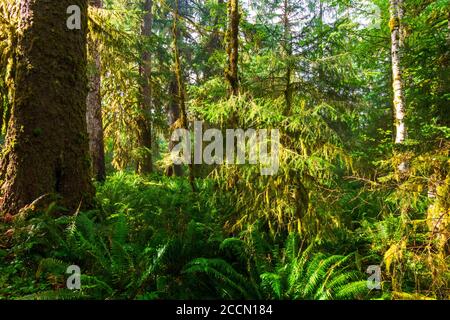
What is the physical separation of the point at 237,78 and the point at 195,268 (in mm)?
3075

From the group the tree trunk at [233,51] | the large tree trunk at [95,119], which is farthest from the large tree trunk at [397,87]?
the large tree trunk at [95,119]

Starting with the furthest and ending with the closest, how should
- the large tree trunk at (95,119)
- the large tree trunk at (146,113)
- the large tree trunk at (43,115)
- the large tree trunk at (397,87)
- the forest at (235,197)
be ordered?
the large tree trunk at (146,113) → the large tree trunk at (95,119) → the large tree trunk at (397,87) → the large tree trunk at (43,115) → the forest at (235,197)

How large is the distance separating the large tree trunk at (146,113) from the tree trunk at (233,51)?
404 cm

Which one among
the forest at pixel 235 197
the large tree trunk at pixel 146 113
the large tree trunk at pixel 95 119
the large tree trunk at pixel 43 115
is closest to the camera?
the forest at pixel 235 197

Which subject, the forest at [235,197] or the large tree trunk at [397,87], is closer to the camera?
the forest at [235,197]

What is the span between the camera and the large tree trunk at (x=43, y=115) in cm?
458

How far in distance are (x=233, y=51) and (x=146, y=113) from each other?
5288 millimetres

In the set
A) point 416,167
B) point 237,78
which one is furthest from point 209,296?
point 237,78

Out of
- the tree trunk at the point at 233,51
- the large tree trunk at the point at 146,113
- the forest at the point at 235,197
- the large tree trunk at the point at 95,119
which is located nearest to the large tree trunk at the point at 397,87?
the forest at the point at 235,197

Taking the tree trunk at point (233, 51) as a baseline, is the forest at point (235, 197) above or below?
below

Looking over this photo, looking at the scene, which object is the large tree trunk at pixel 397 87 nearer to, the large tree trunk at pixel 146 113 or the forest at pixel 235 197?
the forest at pixel 235 197
